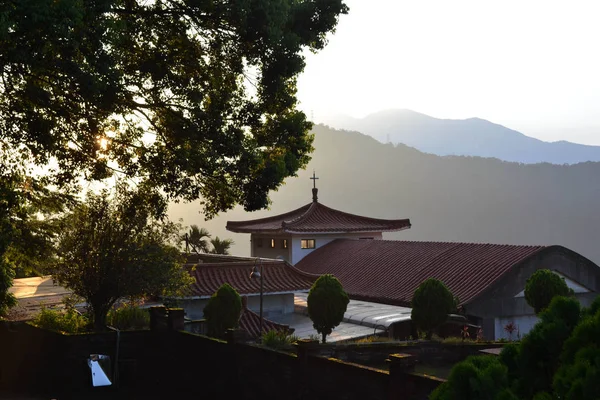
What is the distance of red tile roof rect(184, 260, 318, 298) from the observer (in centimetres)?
2573

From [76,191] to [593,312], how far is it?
16083 mm

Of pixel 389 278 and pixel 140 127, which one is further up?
pixel 140 127

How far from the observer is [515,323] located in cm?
2830

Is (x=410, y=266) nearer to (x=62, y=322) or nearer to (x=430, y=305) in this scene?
(x=430, y=305)

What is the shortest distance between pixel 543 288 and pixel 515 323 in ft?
21.5

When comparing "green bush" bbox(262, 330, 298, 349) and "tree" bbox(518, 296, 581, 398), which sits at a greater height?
"tree" bbox(518, 296, 581, 398)

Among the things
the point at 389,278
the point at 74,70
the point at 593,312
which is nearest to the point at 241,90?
the point at 74,70

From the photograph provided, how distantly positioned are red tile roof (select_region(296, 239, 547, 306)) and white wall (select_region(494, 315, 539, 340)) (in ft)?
5.21

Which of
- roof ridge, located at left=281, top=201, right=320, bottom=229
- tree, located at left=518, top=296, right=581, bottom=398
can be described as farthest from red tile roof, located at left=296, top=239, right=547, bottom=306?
tree, located at left=518, top=296, right=581, bottom=398

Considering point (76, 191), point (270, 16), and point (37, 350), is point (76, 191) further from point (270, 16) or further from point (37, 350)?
point (270, 16)

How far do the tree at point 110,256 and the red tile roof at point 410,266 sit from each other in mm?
12622

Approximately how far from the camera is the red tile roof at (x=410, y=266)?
2933 centimetres

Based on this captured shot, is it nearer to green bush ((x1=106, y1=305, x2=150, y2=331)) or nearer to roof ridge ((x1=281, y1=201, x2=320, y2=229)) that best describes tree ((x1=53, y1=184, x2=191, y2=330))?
green bush ((x1=106, y1=305, x2=150, y2=331))

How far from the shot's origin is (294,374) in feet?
52.0
